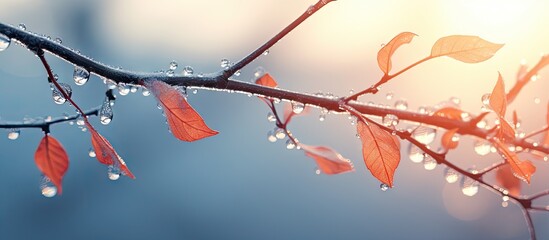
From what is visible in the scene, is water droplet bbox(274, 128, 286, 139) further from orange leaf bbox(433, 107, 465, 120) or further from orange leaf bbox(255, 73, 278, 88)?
orange leaf bbox(433, 107, 465, 120)

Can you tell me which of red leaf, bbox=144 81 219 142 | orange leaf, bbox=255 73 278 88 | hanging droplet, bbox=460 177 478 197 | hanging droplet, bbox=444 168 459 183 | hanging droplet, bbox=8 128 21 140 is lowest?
hanging droplet, bbox=460 177 478 197

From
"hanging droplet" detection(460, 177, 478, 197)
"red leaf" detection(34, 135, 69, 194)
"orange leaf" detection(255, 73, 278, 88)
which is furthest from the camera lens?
"orange leaf" detection(255, 73, 278, 88)

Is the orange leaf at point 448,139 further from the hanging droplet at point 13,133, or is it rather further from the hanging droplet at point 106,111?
the hanging droplet at point 13,133

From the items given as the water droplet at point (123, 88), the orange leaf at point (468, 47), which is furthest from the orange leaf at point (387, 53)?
the water droplet at point (123, 88)

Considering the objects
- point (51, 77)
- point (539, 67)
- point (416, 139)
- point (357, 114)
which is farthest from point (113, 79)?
point (539, 67)

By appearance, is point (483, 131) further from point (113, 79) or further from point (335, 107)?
point (113, 79)

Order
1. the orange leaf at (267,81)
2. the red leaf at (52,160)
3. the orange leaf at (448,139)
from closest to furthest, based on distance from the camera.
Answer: the red leaf at (52,160)
the orange leaf at (448,139)
the orange leaf at (267,81)

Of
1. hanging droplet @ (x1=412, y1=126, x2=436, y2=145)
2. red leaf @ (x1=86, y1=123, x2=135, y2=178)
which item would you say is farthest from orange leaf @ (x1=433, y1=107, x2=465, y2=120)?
red leaf @ (x1=86, y1=123, x2=135, y2=178)
